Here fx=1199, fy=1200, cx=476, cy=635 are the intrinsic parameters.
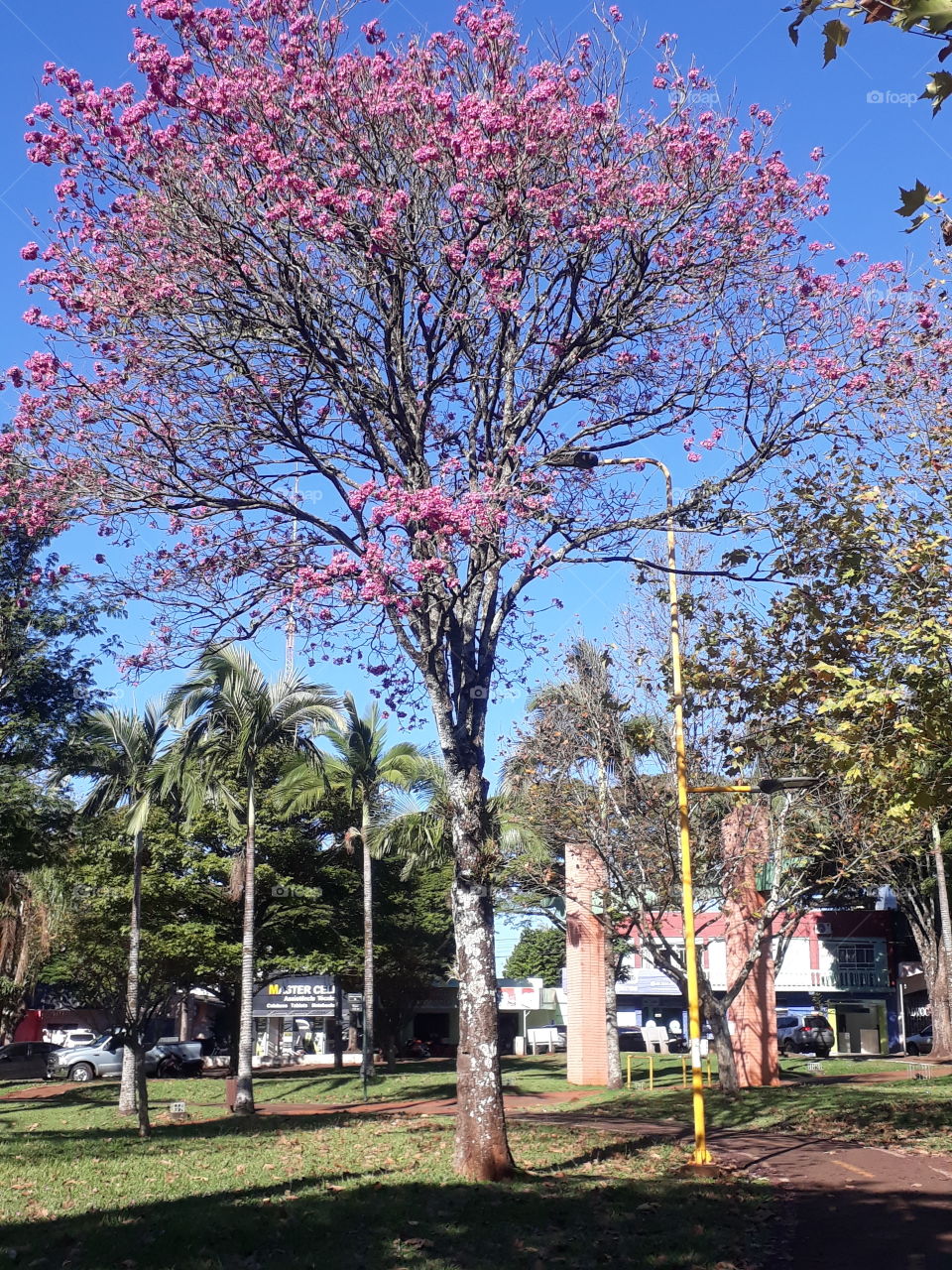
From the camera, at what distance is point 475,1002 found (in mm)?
12648

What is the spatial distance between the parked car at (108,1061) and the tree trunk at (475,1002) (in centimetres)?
3722

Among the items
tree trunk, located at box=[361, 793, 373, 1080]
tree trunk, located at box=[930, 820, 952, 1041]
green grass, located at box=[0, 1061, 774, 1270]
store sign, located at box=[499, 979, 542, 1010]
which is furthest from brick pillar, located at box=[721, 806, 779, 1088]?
store sign, located at box=[499, 979, 542, 1010]

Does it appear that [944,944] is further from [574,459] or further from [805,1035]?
[574,459]

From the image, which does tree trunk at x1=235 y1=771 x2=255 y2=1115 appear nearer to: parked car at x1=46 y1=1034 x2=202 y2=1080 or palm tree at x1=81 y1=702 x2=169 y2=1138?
palm tree at x1=81 y1=702 x2=169 y2=1138

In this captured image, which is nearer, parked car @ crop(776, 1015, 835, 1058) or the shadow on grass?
the shadow on grass

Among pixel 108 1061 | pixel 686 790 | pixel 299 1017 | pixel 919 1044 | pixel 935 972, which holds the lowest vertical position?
pixel 919 1044

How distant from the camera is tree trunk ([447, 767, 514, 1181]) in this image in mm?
12266

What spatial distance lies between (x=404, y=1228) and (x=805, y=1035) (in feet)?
144

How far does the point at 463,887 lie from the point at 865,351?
304 inches

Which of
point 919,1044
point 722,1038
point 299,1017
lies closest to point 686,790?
point 722,1038

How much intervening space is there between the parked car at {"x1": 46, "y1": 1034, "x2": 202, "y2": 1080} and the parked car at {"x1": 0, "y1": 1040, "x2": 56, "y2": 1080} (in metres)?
1.48

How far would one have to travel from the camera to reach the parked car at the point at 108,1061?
46.2 meters

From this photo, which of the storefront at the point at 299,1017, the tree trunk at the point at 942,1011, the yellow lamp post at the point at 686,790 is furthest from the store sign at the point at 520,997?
the yellow lamp post at the point at 686,790

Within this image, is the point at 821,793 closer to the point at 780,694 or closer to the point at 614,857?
the point at 614,857
